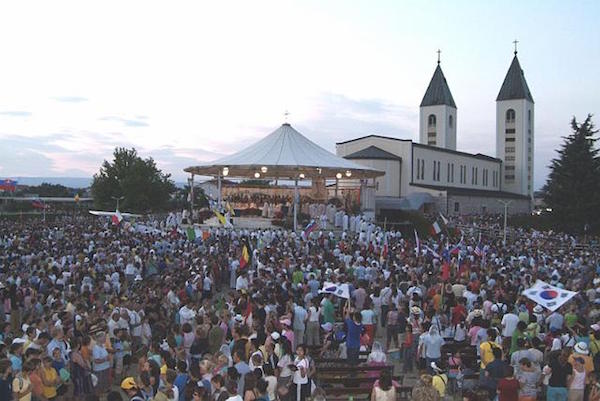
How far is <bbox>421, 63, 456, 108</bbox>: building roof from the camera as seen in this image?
61312 millimetres

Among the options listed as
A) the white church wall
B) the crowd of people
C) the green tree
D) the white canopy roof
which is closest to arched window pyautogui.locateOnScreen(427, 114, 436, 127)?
the white church wall

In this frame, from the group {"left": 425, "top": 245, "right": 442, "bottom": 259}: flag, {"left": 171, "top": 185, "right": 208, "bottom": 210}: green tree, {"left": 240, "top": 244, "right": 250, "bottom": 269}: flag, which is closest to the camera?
{"left": 240, "top": 244, "right": 250, "bottom": 269}: flag

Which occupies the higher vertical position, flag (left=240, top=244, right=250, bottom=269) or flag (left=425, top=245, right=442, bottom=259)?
flag (left=425, top=245, right=442, bottom=259)

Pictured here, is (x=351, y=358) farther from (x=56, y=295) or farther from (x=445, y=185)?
(x=445, y=185)

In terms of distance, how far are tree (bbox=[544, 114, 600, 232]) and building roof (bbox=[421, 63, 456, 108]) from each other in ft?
86.5

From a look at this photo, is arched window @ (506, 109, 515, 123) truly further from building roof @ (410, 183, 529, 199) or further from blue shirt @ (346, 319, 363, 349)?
blue shirt @ (346, 319, 363, 349)

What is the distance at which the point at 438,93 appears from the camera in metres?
61.6

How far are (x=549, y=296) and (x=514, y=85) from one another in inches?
2293

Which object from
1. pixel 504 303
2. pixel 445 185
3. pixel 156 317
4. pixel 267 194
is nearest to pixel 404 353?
pixel 504 303

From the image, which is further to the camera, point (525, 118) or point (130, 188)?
point (525, 118)

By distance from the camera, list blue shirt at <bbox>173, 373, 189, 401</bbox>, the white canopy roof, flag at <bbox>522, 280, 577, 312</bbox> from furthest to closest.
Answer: the white canopy roof, flag at <bbox>522, 280, 577, 312</bbox>, blue shirt at <bbox>173, 373, 189, 401</bbox>

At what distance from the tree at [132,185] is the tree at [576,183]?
110ft

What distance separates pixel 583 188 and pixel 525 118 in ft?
98.4

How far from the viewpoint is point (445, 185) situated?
174 feet
